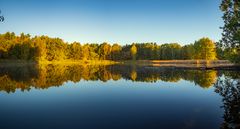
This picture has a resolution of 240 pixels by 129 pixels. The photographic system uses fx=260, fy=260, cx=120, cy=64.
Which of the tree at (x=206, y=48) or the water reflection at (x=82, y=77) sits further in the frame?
the tree at (x=206, y=48)

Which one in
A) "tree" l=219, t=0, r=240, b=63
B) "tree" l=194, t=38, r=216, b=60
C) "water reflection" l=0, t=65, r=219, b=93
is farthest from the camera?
"tree" l=194, t=38, r=216, b=60

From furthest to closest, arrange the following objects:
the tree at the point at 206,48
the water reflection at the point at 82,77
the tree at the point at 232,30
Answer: the tree at the point at 206,48 < the water reflection at the point at 82,77 < the tree at the point at 232,30

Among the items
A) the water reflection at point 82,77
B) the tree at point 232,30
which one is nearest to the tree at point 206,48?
the water reflection at point 82,77

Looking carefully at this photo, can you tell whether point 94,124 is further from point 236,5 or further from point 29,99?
point 236,5

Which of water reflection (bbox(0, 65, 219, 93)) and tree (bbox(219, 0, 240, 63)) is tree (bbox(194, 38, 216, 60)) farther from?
tree (bbox(219, 0, 240, 63))

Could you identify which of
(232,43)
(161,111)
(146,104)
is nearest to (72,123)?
(161,111)

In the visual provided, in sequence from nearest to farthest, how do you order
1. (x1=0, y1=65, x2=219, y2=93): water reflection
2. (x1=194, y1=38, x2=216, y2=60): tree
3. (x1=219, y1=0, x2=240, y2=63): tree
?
1. (x1=219, y1=0, x2=240, y2=63): tree
2. (x1=0, y1=65, x2=219, y2=93): water reflection
3. (x1=194, y1=38, x2=216, y2=60): tree

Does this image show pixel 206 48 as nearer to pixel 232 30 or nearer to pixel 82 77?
pixel 82 77

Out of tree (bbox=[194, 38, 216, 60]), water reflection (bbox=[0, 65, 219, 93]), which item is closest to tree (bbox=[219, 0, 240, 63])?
water reflection (bbox=[0, 65, 219, 93])

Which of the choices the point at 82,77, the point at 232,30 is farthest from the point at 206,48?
the point at 232,30

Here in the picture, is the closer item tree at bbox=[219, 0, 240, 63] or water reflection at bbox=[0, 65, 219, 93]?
tree at bbox=[219, 0, 240, 63]

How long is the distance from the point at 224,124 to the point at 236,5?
17164mm

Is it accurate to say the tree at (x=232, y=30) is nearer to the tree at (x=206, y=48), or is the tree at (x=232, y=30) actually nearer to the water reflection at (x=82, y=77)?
the water reflection at (x=82, y=77)

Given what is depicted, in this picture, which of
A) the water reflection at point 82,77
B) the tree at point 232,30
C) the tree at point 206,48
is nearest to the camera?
the tree at point 232,30
